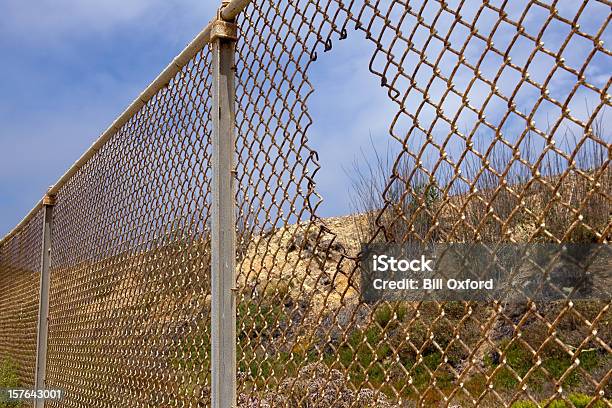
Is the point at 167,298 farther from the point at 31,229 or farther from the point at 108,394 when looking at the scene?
the point at 31,229

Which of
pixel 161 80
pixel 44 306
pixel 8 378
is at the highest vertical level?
pixel 161 80

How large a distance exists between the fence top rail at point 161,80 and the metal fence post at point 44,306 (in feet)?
1.72

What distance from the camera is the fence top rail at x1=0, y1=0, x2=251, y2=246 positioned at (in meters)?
2.78

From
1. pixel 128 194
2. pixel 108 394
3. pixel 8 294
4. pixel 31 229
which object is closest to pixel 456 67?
pixel 128 194

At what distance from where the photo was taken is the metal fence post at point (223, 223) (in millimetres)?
2594

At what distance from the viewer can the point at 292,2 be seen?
2375mm

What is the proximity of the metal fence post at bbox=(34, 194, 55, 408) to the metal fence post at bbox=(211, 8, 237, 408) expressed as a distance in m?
3.93

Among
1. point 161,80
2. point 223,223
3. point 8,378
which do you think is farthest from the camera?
point 8,378

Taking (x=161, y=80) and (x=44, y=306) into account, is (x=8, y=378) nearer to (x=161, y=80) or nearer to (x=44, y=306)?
(x=44, y=306)

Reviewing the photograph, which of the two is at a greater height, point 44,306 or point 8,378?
point 44,306

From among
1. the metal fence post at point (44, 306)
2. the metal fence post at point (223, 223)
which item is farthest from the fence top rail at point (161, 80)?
the metal fence post at point (44, 306)

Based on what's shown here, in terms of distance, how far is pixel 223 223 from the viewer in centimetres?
269

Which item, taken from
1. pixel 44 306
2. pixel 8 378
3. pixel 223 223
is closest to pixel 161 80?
pixel 223 223

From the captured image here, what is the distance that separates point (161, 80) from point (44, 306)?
3422mm
